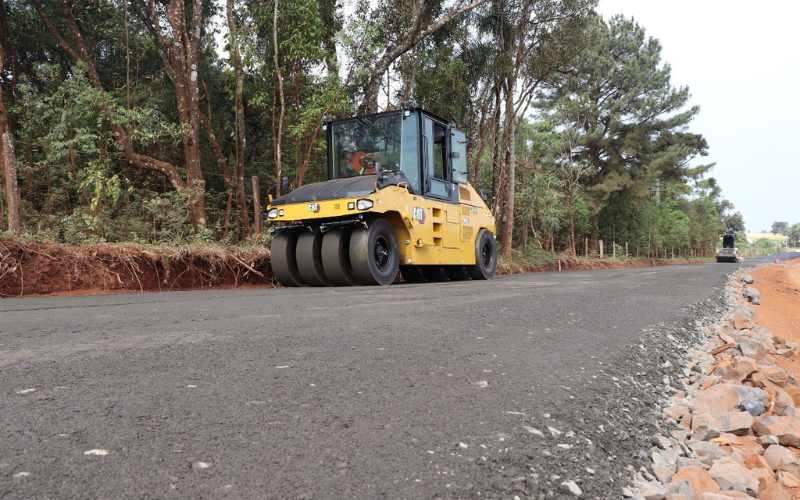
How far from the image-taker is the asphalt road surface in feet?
4.61

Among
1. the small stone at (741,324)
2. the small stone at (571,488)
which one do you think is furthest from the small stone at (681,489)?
the small stone at (741,324)

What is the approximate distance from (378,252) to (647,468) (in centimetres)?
684

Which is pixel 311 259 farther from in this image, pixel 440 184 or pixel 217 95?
pixel 217 95

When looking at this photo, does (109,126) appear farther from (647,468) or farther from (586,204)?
(586,204)

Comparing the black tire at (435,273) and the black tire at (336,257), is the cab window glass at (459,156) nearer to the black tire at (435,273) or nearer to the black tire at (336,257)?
the black tire at (435,273)

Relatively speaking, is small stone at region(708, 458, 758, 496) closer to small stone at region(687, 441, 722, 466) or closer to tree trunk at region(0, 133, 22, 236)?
small stone at region(687, 441, 722, 466)

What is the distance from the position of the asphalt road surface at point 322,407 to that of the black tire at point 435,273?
24.6 feet

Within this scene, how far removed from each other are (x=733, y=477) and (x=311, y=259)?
7067mm

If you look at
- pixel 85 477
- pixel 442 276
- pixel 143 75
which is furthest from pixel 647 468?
pixel 143 75

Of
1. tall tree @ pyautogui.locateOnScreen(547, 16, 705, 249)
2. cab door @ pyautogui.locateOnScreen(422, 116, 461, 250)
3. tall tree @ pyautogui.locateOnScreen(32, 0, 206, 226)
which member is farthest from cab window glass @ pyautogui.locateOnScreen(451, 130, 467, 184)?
tall tree @ pyautogui.locateOnScreen(547, 16, 705, 249)

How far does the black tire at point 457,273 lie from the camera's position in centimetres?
1138

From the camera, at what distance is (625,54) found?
34906 millimetres

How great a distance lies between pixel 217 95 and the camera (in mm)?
16500

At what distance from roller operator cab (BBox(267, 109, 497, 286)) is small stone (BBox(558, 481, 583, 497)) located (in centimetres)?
637
